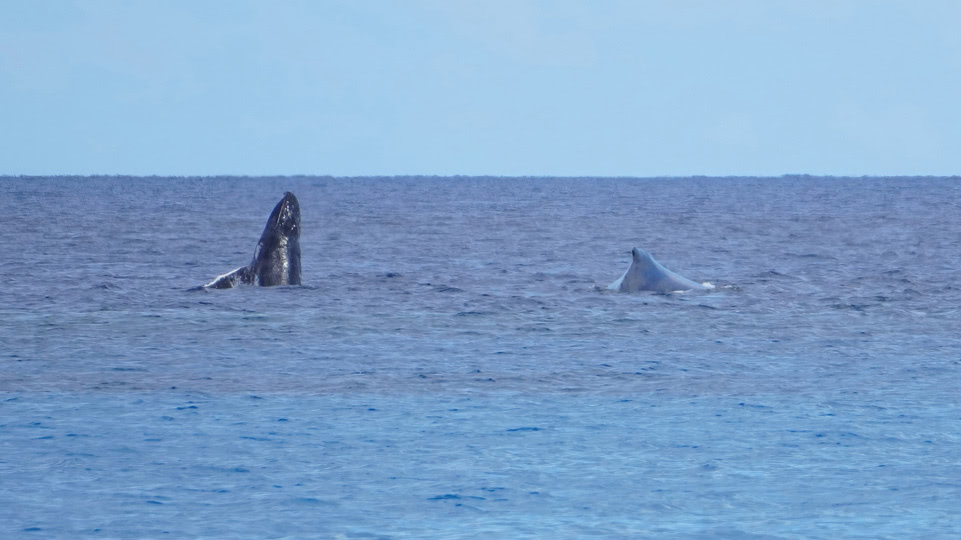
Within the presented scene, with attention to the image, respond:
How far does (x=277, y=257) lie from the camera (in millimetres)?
25562

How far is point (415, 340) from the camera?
17688 mm

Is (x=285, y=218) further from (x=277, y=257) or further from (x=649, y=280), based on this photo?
(x=649, y=280)

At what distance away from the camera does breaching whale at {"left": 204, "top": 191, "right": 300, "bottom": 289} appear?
2450 cm

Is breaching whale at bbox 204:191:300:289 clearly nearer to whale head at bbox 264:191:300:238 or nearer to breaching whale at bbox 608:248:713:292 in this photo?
whale head at bbox 264:191:300:238

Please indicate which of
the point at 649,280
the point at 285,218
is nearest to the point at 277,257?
the point at 285,218

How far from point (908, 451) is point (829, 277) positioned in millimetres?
18689

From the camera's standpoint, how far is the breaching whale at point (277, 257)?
24500 mm

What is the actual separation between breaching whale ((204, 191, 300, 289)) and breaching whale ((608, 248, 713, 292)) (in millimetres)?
6789

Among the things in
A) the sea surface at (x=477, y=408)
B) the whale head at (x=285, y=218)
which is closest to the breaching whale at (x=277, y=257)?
the whale head at (x=285, y=218)

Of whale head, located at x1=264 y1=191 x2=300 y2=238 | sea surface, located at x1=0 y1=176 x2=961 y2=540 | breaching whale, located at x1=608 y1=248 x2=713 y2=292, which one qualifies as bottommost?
sea surface, located at x1=0 y1=176 x2=961 y2=540

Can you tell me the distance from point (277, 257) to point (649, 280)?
7862 millimetres

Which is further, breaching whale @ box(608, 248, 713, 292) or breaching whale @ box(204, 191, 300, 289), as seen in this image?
breaching whale @ box(608, 248, 713, 292)

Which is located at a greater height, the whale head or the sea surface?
the whale head

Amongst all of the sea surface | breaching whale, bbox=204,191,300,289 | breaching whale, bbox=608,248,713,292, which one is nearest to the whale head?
breaching whale, bbox=204,191,300,289
